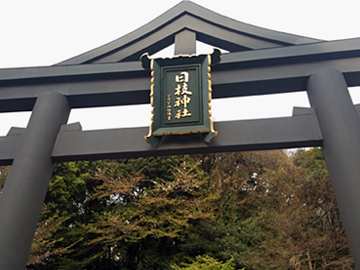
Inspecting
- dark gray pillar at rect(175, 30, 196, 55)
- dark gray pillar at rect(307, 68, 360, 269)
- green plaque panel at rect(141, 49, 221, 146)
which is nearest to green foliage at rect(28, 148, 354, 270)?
dark gray pillar at rect(307, 68, 360, 269)

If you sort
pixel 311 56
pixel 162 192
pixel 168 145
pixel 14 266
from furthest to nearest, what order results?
1. pixel 162 192
2. pixel 311 56
3. pixel 168 145
4. pixel 14 266

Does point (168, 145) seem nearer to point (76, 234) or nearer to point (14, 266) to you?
point (14, 266)

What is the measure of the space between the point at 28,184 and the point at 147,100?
6.78 feet

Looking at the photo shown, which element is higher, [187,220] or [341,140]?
[187,220]

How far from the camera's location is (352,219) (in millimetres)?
2668

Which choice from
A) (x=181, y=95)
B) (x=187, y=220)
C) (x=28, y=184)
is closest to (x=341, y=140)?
(x=181, y=95)

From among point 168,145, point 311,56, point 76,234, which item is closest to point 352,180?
point 311,56

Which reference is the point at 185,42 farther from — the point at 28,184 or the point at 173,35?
the point at 28,184

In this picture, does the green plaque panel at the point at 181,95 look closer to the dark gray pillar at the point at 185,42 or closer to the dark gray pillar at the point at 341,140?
the dark gray pillar at the point at 185,42

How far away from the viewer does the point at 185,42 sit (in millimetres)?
4191

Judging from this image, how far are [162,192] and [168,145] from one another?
6.95 meters

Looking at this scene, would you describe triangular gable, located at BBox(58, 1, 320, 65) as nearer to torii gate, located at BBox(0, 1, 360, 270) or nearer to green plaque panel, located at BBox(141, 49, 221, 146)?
torii gate, located at BBox(0, 1, 360, 270)

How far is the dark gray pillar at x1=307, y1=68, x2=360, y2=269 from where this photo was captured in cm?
270

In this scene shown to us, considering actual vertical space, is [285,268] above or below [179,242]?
below
